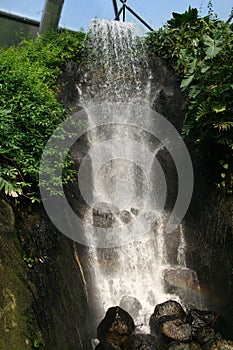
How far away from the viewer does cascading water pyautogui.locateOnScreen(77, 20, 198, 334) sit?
567 centimetres

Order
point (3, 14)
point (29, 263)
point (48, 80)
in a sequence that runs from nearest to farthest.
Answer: point (29, 263) < point (48, 80) < point (3, 14)

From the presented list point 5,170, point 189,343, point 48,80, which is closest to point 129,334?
point 189,343

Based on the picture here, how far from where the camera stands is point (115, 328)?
14.6 feet

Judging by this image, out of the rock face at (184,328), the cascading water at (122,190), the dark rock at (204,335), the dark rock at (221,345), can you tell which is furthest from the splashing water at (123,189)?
the dark rock at (221,345)

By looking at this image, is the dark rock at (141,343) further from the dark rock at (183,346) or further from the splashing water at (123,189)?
the splashing water at (123,189)

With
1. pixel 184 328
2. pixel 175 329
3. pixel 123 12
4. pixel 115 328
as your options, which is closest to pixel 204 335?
pixel 184 328

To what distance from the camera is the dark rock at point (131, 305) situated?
521 centimetres

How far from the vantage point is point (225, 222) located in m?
5.30

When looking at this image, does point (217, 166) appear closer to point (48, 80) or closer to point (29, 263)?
point (29, 263)

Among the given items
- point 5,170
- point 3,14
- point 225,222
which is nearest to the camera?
point 5,170

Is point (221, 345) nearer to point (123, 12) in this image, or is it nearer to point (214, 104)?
point (214, 104)

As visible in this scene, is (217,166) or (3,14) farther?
(3,14)

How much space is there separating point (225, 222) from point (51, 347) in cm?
317

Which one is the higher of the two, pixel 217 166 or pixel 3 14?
pixel 3 14
